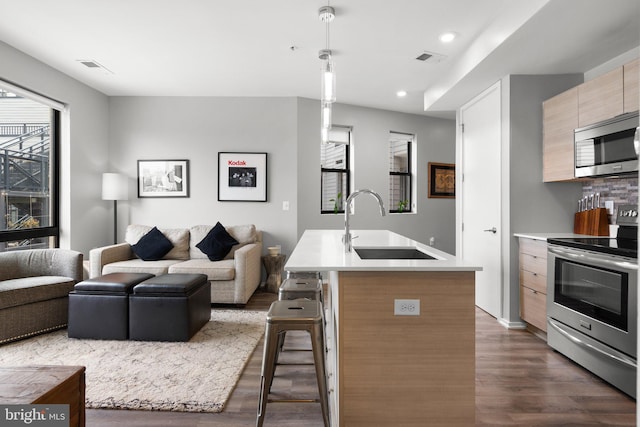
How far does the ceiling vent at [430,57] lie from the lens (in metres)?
3.67

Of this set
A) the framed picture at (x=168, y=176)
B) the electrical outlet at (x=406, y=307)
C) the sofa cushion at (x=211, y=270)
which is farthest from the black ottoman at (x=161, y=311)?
the framed picture at (x=168, y=176)

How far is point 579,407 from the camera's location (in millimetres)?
2121

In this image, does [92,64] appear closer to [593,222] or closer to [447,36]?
[447,36]

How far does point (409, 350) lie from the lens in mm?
1742

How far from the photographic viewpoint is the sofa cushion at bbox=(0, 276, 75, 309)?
3018 millimetres

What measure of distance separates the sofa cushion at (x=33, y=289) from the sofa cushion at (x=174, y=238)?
1198 millimetres

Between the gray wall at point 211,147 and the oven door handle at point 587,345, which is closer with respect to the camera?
the oven door handle at point 587,345

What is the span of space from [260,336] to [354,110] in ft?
11.9

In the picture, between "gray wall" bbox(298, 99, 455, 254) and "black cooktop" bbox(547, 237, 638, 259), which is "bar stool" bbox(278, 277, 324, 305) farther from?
"gray wall" bbox(298, 99, 455, 254)

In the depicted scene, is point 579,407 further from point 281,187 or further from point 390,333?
point 281,187

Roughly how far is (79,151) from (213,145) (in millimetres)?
1578

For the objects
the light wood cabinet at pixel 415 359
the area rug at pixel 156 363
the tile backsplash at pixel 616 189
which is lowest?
the area rug at pixel 156 363

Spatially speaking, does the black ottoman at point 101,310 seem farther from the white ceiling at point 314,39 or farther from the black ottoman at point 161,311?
the white ceiling at point 314,39

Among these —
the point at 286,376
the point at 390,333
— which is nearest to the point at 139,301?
the point at 286,376
